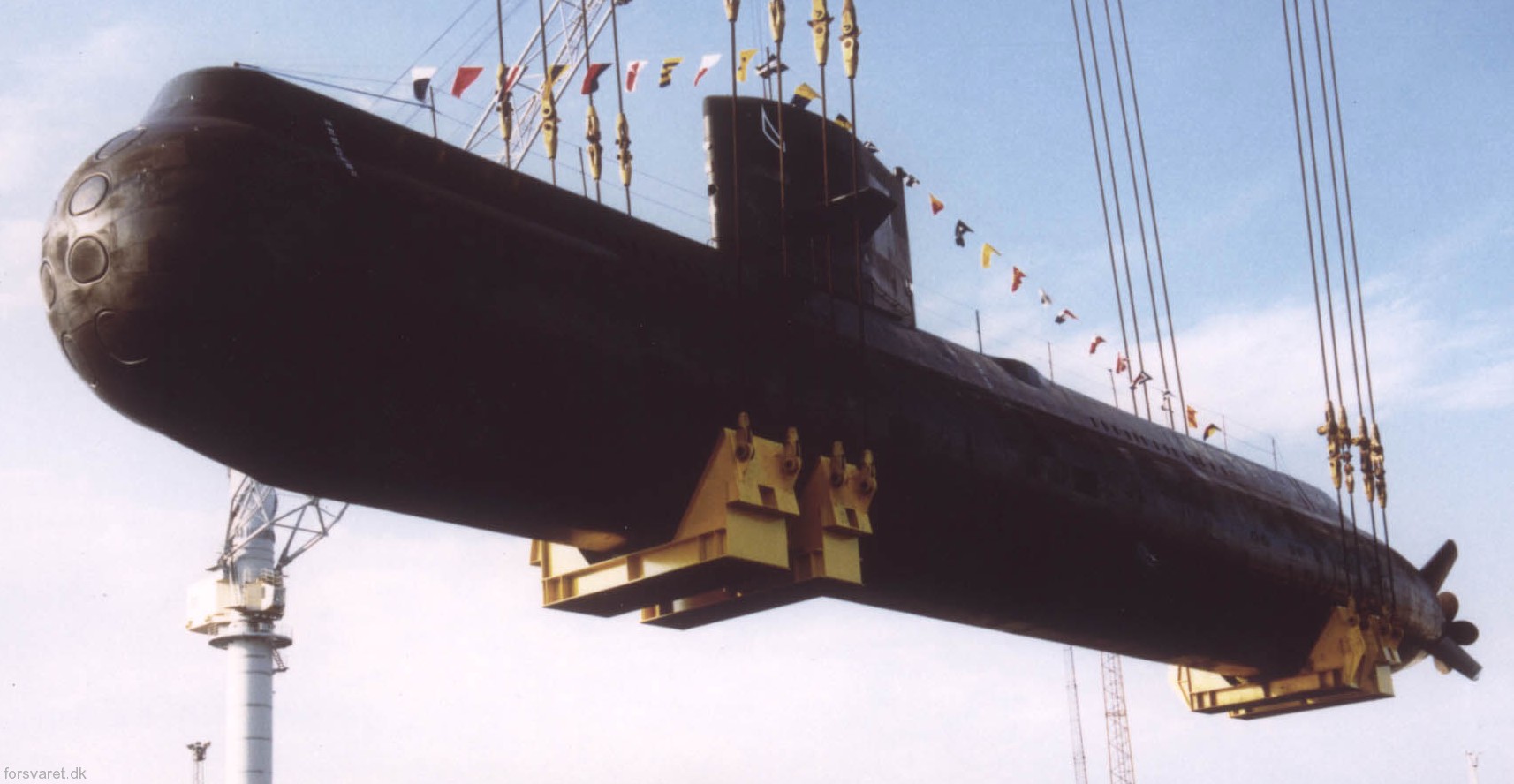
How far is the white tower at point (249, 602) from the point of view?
59188mm

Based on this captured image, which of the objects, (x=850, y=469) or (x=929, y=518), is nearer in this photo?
(x=850, y=469)

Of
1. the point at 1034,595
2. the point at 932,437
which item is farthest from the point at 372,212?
the point at 1034,595

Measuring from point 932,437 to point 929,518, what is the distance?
839mm

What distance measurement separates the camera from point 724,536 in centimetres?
1388

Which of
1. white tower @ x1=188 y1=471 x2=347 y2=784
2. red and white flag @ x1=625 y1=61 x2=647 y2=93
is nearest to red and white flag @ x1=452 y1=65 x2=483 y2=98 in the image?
red and white flag @ x1=625 y1=61 x2=647 y2=93

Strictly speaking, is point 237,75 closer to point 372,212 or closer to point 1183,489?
point 372,212

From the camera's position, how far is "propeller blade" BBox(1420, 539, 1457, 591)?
93.7ft

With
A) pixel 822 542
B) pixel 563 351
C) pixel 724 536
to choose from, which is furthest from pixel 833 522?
pixel 563 351

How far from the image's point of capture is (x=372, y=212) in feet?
39.1

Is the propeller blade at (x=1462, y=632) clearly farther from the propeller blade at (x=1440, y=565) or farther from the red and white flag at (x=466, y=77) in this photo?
the red and white flag at (x=466, y=77)

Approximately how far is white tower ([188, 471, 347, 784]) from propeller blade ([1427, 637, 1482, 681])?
4153cm

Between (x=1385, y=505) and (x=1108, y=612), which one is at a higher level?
(x=1385, y=505)

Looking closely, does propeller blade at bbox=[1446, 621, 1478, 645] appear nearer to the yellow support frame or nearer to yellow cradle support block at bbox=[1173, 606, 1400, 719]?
yellow cradle support block at bbox=[1173, 606, 1400, 719]

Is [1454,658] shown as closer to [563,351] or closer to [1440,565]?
[1440,565]
